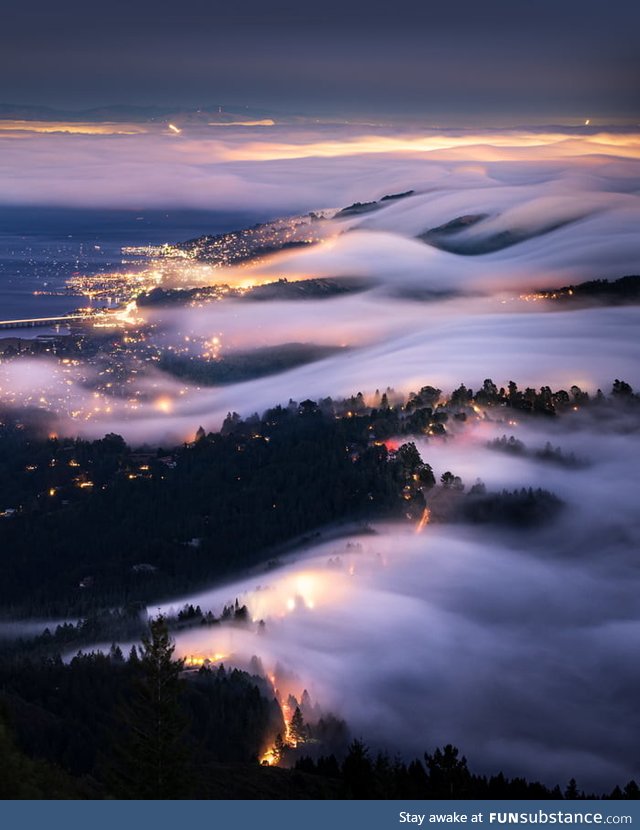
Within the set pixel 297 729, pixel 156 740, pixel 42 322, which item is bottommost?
pixel 297 729

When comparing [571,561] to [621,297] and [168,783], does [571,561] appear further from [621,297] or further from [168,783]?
[621,297]

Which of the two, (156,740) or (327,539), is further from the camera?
(327,539)

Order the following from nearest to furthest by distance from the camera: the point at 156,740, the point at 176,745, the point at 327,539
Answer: the point at 156,740, the point at 176,745, the point at 327,539

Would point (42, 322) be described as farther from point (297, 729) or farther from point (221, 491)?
point (297, 729)

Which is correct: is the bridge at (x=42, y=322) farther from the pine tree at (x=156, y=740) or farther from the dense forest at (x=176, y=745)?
the pine tree at (x=156, y=740)

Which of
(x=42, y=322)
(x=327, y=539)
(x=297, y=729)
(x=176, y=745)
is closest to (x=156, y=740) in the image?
(x=176, y=745)

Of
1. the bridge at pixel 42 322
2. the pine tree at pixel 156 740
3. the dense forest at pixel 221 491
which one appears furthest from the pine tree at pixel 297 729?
the bridge at pixel 42 322

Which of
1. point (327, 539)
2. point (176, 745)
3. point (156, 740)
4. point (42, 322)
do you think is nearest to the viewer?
point (156, 740)

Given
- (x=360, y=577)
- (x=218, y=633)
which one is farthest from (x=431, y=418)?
(x=218, y=633)
